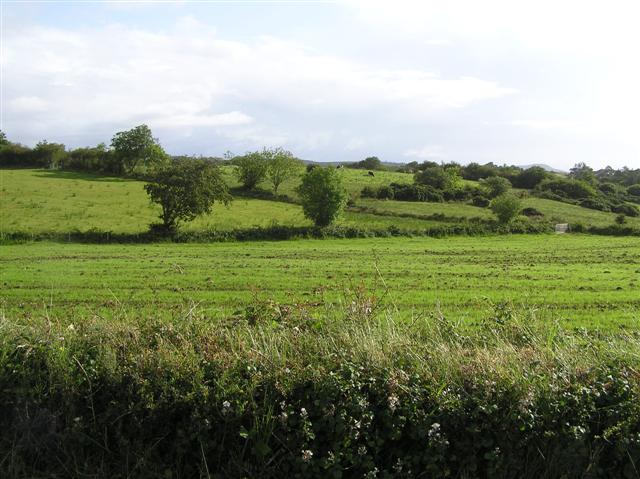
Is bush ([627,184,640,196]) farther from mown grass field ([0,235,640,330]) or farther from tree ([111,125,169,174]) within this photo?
tree ([111,125,169,174])

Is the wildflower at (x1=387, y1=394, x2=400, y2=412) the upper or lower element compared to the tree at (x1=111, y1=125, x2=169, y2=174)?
lower

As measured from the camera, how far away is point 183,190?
51.9 metres

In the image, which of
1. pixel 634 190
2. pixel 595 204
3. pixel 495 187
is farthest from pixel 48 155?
pixel 634 190

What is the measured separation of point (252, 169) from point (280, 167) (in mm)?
4280

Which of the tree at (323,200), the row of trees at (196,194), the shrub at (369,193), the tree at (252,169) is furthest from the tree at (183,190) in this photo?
the shrub at (369,193)

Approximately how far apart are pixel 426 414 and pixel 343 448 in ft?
2.74

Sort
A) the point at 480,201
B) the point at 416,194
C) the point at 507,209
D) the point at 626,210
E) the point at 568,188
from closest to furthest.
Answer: the point at 507,209
the point at 416,194
the point at 480,201
the point at 626,210
the point at 568,188

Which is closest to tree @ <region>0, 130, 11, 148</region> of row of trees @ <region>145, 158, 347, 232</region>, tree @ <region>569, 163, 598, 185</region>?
row of trees @ <region>145, 158, 347, 232</region>

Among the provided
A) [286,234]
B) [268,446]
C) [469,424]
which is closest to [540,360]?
[469,424]

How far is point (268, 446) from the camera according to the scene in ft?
17.2

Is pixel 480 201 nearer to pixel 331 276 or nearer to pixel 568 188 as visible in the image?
pixel 568 188

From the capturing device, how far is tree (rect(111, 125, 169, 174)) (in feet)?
301

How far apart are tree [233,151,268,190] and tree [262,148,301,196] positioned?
0.91 m

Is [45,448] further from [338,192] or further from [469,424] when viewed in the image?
[338,192]
